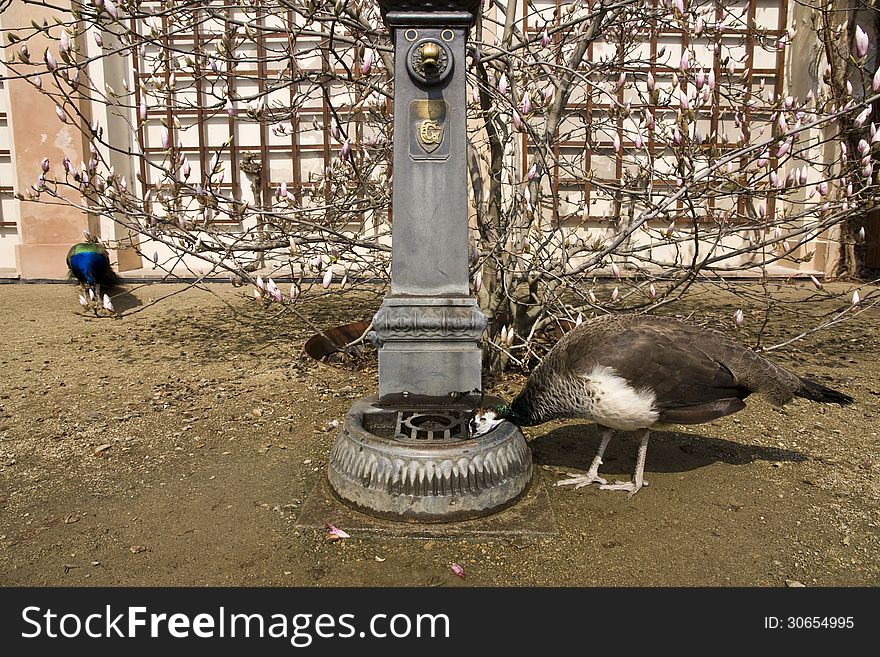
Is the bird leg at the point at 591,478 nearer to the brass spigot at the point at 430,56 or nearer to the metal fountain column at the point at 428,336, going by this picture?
the metal fountain column at the point at 428,336

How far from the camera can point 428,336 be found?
371 cm

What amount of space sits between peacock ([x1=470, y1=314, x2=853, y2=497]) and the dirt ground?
0.42 metres

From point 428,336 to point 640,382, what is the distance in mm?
1095

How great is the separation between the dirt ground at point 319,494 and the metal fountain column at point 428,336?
18 centimetres

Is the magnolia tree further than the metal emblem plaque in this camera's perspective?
Yes

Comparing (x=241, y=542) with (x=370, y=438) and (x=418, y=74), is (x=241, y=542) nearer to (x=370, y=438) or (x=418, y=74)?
(x=370, y=438)

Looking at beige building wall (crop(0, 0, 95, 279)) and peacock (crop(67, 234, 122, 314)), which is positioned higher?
beige building wall (crop(0, 0, 95, 279))

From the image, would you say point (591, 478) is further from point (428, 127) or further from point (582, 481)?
point (428, 127)

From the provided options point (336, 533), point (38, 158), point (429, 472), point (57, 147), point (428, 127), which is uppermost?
point (57, 147)

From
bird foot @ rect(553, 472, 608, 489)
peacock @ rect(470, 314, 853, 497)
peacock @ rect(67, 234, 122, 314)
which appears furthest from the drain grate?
peacock @ rect(67, 234, 122, 314)

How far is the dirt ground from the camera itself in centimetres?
294

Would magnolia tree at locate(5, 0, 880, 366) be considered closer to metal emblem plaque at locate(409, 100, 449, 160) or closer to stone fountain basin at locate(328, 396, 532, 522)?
metal emblem plaque at locate(409, 100, 449, 160)

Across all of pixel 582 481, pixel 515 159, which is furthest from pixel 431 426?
pixel 515 159

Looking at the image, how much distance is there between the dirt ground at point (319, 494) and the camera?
294 centimetres
